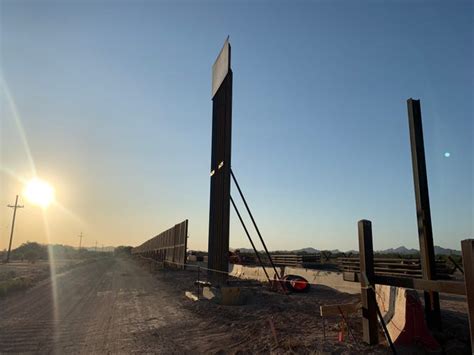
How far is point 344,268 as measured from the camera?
2045 centimetres

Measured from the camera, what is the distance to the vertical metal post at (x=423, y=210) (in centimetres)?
648

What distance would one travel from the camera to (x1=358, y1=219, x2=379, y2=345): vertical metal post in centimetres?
595

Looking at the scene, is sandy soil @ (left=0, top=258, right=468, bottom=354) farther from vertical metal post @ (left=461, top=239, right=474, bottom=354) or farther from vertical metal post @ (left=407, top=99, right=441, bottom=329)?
vertical metal post @ (left=461, top=239, right=474, bottom=354)

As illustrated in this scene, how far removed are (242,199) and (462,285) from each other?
32.8 feet

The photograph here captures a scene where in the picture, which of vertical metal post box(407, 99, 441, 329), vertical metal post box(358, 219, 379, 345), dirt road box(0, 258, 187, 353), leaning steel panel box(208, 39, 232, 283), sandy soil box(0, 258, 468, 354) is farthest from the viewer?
leaning steel panel box(208, 39, 232, 283)

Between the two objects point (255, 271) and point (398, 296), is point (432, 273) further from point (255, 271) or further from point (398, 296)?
point (255, 271)

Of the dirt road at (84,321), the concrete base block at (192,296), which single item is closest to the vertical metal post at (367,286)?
the dirt road at (84,321)

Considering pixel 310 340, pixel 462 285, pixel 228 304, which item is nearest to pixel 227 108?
pixel 228 304

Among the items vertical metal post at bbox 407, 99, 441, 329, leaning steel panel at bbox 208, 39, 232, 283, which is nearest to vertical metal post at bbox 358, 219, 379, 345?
vertical metal post at bbox 407, 99, 441, 329

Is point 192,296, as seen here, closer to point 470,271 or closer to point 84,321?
point 84,321

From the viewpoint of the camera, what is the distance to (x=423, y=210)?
22.3 ft

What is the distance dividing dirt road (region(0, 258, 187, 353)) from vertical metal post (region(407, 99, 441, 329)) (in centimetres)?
479

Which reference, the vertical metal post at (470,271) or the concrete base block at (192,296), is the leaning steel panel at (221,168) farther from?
the vertical metal post at (470,271)

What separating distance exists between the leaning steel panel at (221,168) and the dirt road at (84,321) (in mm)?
2441
